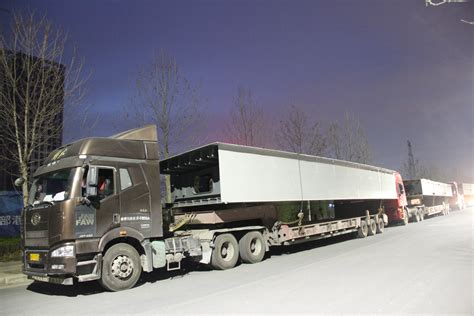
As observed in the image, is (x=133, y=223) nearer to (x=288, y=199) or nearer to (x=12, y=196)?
(x=288, y=199)

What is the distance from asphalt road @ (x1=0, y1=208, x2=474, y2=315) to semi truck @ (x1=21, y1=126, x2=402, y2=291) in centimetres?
61

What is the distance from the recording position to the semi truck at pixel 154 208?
7621 millimetres

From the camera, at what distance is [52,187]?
27.2 feet

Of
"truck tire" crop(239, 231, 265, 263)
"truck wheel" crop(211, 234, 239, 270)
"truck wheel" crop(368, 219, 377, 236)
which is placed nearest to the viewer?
"truck wheel" crop(211, 234, 239, 270)

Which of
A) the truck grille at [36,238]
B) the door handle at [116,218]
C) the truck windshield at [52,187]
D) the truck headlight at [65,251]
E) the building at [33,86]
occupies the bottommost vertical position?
the truck headlight at [65,251]

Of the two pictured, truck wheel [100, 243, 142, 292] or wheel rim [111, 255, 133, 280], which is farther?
wheel rim [111, 255, 133, 280]

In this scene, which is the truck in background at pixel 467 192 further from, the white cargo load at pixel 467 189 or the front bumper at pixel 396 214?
the front bumper at pixel 396 214

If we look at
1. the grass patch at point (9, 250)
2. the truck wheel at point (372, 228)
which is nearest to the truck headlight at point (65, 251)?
the grass patch at point (9, 250)

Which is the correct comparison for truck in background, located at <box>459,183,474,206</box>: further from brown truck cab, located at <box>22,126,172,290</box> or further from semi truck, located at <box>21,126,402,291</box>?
brown truck cab, located at <box>22,126,172,290</box>

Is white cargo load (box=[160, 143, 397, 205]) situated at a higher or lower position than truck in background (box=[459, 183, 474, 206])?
higher

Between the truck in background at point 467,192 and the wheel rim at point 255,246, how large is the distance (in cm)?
4669

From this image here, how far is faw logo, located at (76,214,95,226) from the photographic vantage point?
24.8ft

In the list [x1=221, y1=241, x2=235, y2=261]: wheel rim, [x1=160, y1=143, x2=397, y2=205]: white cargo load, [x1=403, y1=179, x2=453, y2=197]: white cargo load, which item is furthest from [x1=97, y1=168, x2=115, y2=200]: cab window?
[x1=403, y1=179, x2=453, y2=197]: white cargo load

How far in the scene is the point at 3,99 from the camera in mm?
12445
